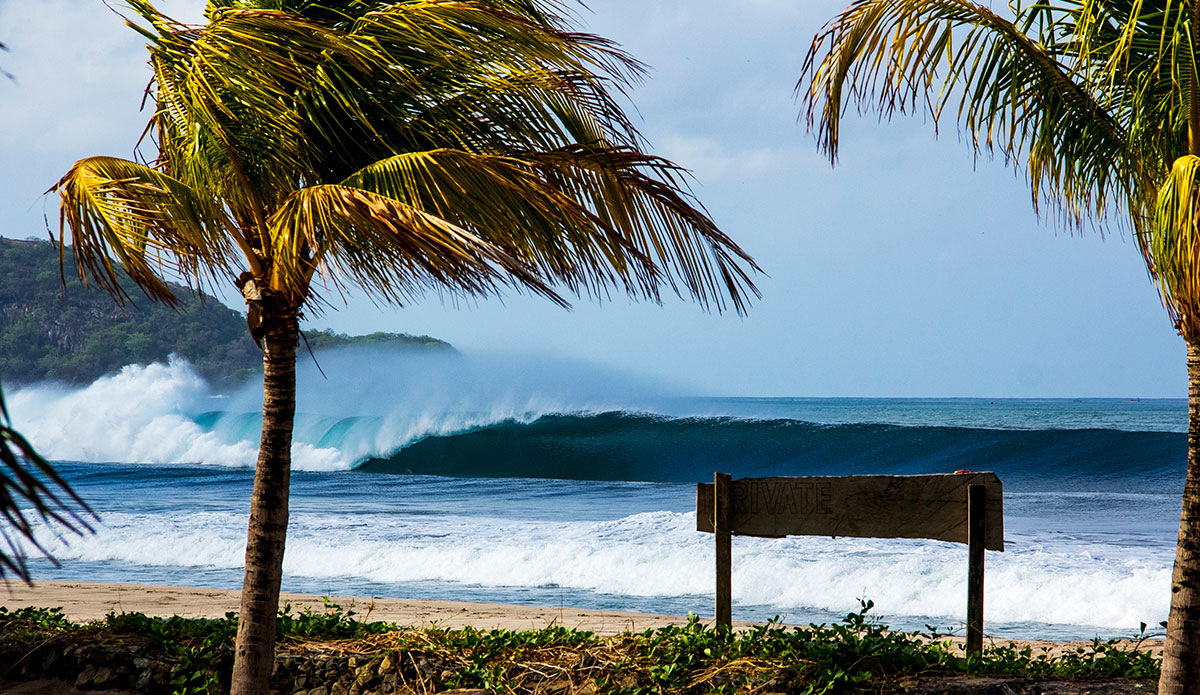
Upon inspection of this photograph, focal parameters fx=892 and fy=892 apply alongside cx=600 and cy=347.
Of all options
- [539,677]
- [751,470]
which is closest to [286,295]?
[539,677]

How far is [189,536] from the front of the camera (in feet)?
48.6

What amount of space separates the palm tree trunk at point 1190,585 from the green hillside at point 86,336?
38.7 meters

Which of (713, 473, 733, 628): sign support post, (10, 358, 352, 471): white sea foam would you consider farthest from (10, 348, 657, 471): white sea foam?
(713, 473, 733, 628): sign support post

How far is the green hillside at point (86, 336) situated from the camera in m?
41.1

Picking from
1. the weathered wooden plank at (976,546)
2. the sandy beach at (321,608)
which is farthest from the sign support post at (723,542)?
the sandy beach at (321,608)

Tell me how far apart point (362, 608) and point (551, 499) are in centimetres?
1153

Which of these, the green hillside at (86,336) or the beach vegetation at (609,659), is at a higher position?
the green hillside at (86,336)

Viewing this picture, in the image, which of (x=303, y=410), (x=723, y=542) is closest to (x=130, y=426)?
(x=303, y=410)

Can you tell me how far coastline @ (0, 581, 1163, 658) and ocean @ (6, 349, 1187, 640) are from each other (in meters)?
1.02

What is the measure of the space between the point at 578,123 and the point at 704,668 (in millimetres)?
3017

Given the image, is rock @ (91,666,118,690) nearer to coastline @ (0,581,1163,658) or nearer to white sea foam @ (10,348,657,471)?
coastline @ (0,581,1163,658)

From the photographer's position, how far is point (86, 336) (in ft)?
141

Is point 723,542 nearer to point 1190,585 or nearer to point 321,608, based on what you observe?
point 1190,585

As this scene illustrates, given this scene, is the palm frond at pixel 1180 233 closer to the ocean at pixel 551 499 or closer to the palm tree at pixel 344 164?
the palm tree at pixel 344 164
